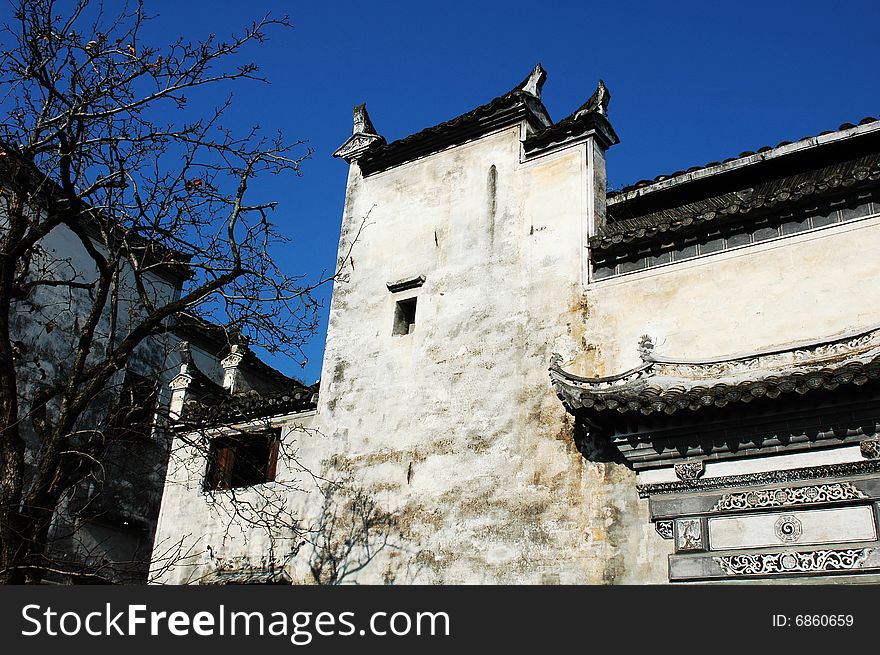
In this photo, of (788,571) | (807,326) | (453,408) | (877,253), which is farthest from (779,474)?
(453,408)

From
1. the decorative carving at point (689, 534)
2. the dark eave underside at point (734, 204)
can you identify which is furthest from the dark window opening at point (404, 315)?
the decorative carving at point (689, 534)

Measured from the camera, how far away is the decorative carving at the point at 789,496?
841cm

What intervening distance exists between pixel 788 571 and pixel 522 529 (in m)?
3.15

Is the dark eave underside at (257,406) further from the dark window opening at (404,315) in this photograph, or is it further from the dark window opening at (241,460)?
the dark window opening at (404,315)

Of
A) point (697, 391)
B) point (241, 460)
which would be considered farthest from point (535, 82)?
point (241, 460)

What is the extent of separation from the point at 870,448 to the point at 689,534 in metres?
1.96

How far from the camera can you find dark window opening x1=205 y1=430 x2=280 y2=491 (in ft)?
45.0

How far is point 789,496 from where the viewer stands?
864cm

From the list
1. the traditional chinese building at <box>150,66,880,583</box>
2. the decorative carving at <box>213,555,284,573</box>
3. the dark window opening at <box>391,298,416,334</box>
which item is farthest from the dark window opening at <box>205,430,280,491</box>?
the dark window opening at <box>391,298,416,334</box>

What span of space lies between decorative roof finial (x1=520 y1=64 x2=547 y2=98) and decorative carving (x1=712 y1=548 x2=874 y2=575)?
26.0 feet

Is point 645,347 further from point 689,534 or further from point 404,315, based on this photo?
point 404,315

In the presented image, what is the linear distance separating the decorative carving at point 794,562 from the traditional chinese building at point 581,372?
2 cm

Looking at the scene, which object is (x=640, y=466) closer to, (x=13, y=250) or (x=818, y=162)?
(x=818, y=162)

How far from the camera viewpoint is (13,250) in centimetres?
811
